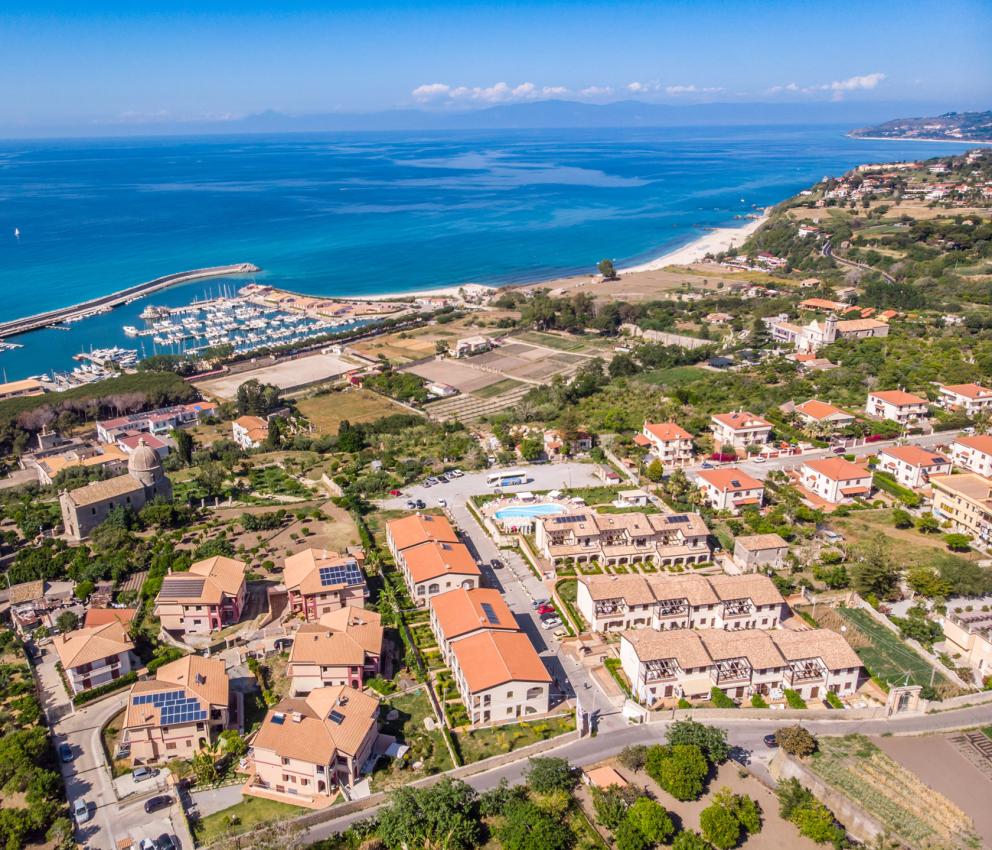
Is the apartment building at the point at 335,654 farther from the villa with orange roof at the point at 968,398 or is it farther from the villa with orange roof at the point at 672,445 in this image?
the villa with orange roof at the point at 968,398

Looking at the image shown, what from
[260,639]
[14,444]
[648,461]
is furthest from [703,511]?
[14,444]

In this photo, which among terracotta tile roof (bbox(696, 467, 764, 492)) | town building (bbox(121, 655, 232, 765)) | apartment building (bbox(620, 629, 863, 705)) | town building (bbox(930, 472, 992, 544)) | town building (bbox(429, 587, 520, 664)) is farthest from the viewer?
terracotta tile roof (bbox(696, 467, 764, 492))

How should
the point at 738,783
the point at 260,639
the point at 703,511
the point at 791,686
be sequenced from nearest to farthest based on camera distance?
the point at 738,783 < the point at 791,686 < the point at 260,639 < the point at 703,511

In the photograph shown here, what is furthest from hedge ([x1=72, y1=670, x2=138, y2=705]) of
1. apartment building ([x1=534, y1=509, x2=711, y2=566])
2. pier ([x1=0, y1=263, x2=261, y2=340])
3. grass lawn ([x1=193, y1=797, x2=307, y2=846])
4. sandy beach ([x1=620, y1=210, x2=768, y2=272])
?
sandy beach ([x1=620, y1=210, x2=768, y2=272])

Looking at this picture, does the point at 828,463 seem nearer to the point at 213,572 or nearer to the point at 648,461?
the point at 648,461

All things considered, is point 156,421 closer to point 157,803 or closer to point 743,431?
point 157,803

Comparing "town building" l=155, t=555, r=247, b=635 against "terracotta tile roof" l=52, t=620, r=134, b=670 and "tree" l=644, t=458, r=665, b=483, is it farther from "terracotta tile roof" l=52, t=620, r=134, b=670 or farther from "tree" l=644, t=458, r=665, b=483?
"tree" l=644, t=458, r=665, b=483

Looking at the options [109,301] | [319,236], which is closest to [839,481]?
[109,301]
